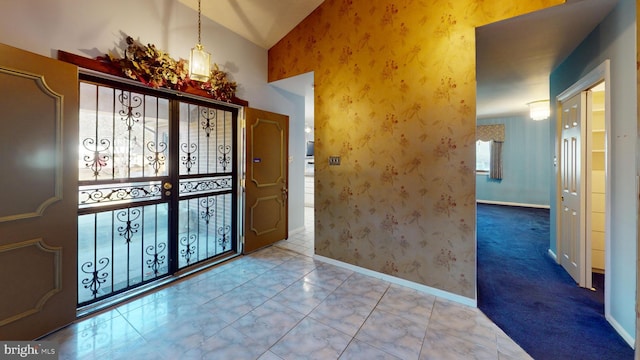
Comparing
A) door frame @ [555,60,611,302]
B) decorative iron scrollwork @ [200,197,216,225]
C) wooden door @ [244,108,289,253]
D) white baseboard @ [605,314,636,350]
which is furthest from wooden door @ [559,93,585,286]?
decorative iron scrollwork @ [200,197,216,225]

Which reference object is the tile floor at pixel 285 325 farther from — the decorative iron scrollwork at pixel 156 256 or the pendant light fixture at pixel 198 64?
the pendant light fixture at pixel 198 64

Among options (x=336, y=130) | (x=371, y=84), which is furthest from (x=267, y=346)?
(x=371, y=84)

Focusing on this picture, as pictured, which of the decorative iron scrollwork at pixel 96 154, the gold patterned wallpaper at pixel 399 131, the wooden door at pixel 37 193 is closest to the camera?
the wooden door at pixel 37 193

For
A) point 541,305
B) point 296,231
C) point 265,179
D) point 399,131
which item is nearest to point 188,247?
point 265,179

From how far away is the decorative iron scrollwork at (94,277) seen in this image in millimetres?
2209

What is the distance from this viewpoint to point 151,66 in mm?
2348

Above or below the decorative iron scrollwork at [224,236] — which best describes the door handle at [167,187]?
above

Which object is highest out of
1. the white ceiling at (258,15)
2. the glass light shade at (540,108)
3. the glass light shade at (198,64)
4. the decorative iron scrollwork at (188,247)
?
the white ceiling at (258,15)

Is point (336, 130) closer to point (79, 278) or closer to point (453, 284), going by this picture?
point (453, 284)

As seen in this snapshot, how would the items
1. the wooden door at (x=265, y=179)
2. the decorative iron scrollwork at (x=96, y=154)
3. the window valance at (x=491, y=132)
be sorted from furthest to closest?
the window valance at (x=491, y=132) → the wooden door at (x=265, y=179) → the decorative iron scrollwork at (x=96, y=154)

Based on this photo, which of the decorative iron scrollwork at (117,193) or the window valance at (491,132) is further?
the window valance at (491,132)

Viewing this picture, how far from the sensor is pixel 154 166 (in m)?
2.59

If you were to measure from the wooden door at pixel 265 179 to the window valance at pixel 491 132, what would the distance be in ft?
20.6

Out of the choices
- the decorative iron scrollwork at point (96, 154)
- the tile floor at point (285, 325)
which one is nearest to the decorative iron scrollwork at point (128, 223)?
the decorative iron scrollwork at point (96, 154)
